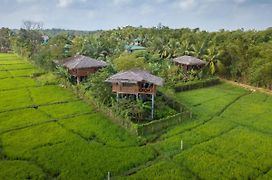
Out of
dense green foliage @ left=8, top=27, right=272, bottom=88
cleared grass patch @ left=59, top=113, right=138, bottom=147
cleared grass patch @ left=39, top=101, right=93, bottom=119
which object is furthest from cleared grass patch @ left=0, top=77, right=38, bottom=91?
cleared grass patch @ left=59, top=113, right=138, bottom=147

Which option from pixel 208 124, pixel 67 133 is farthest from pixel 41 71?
pixel 208 124

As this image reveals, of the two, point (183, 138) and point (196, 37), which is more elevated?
point (196, 37)

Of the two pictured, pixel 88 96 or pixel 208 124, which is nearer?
pixel 208 124

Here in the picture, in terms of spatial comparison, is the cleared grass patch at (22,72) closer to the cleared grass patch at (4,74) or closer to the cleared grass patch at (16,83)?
the cleared grass patch at (4,74)

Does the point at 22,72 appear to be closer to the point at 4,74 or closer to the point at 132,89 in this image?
the point at 4,74

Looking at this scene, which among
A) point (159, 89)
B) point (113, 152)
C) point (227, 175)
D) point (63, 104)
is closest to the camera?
point (227, 175)

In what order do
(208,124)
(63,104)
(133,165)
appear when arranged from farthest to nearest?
(63,104) < (208,124) < (133,165)

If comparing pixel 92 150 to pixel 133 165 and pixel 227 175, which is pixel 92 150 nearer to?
pixel 133 165
